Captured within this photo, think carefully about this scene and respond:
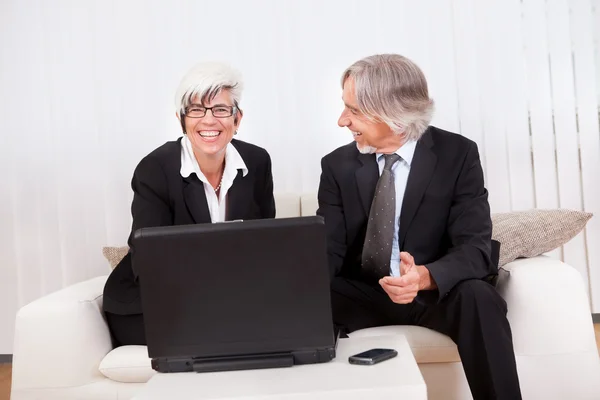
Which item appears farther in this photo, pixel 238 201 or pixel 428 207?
pixel 238 201

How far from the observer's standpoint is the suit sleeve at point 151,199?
2494 millimetres

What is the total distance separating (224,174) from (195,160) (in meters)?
0.11

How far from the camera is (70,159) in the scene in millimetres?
3920

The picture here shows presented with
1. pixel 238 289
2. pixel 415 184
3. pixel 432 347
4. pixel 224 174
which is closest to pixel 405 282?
pixel 432 347

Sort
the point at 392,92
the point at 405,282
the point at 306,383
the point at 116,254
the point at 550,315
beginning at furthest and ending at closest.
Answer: the point at 116,254
the point at 392,92
the point at 550,315
the point at 405,282
the point at 306,383

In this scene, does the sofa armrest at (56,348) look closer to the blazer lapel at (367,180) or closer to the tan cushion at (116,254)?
the tan cushion at (116,254)

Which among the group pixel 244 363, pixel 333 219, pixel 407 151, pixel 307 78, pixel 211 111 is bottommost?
pixel 244 363

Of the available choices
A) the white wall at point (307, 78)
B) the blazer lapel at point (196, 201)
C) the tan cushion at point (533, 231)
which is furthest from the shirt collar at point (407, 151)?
the white wall at point (307, 78)

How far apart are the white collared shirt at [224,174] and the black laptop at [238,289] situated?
0.85 meters

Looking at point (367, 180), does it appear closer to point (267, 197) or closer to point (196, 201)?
point (267, 197)

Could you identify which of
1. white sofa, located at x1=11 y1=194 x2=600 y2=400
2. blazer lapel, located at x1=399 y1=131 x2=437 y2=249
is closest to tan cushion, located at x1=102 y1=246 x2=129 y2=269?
white sofa, located at x1=11 y1=194 x2=600 y2=400

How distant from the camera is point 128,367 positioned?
7.63 ft

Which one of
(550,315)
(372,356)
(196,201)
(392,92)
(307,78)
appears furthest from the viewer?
(307,78)

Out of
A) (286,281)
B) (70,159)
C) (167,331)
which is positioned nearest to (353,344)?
(286,281)
